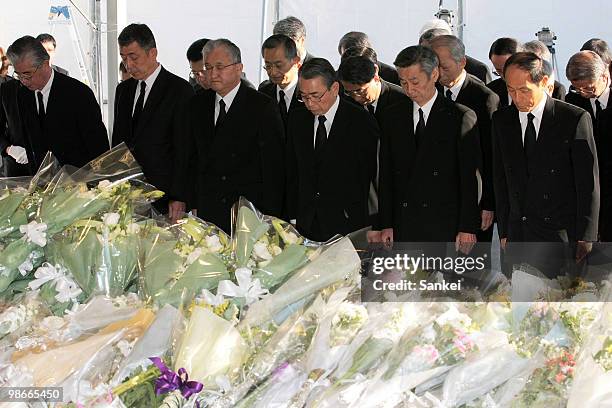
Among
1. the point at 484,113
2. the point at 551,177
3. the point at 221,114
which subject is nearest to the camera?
the point at 551,177

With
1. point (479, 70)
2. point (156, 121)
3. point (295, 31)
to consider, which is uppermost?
point (295, 31)

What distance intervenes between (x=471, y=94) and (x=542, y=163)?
0.92 metres

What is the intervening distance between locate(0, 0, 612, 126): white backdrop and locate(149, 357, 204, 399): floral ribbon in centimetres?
538

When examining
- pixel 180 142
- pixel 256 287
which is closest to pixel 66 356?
pixel 256 287

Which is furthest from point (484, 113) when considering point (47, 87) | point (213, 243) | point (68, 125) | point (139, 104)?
point (213, 243)

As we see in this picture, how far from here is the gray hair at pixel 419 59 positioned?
4.28 m

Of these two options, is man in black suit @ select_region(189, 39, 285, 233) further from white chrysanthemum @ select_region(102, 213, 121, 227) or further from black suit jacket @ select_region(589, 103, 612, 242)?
white chrysanthemum @ select_region(102, 213, 121, 227)

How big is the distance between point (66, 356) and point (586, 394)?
96 cm

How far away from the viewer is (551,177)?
410 cm

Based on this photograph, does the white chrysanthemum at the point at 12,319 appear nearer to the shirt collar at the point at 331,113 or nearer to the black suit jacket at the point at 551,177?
the shirt collar at the point at 331,113

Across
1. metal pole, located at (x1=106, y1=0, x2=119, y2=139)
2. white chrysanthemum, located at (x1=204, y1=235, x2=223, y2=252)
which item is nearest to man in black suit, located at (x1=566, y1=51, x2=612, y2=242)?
white chrysanthemum, located at (x1=204, y1=235, x2=223, y2=252)

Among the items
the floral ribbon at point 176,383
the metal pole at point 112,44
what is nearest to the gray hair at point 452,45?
the metal pole at point 112,44

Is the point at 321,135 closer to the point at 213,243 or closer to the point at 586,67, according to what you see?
the point at 586,67

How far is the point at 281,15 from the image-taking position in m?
7.52
